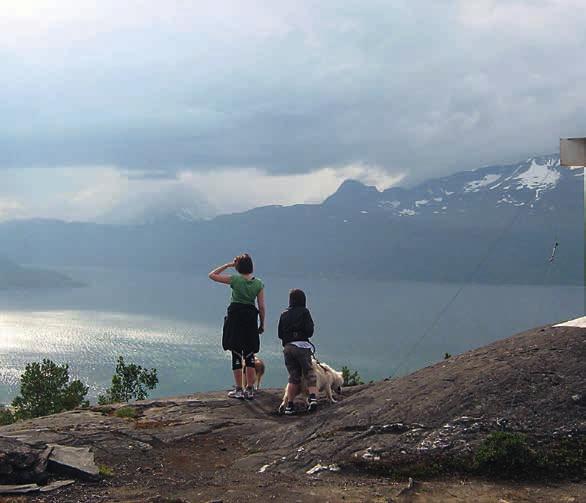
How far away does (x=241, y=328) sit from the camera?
13.0 metres

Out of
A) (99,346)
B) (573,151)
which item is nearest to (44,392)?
(573,151)

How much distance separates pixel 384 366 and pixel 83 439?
116806 mm

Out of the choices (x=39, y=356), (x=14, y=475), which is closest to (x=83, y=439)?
(x=14, y=475)

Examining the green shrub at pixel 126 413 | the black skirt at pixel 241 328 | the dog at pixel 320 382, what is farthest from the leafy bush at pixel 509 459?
the green shrub at pixel 126 413

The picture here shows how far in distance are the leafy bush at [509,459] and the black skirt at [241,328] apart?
19.6 feet

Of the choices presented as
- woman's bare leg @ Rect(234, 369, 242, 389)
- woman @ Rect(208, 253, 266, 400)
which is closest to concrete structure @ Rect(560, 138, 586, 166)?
woman @ Rect(208, 253, 266, 400)

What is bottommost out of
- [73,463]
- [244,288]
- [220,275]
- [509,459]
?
[509,459]

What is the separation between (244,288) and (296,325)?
1.45m

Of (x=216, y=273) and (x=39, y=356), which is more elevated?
(x=216, y=273)

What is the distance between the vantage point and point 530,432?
8.56 m

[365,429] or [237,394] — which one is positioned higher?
[365,429]

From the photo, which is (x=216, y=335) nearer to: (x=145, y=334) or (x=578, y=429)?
(x=145, y=334)

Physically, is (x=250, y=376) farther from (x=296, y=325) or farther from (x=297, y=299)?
(x=297, y=299)

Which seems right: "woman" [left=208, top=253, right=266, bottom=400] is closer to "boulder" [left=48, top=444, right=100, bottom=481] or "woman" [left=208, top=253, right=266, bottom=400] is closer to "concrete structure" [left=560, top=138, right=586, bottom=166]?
"boulder" [left=48, top=444, right=100, bottom=481]
